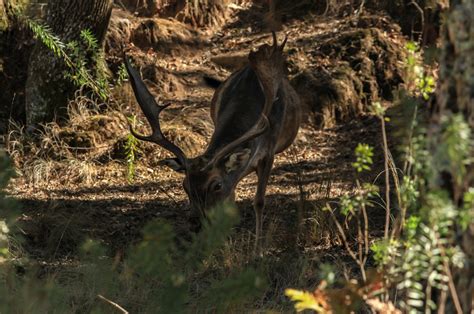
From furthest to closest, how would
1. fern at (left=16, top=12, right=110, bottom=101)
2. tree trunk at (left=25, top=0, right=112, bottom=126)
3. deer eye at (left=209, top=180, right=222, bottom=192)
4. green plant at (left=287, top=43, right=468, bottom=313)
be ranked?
tree trunk at (left=25, top=0, right=112, bottom=126), fern at (left=16, top=12, right=110, bottom=101), deer eye at (left=209, top=180, right=222, bottom=192), green plant at (left=287, top=43, right=468, bottom=313)

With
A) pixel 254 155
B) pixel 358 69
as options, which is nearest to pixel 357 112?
pixel 358 69

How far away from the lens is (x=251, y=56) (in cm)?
880

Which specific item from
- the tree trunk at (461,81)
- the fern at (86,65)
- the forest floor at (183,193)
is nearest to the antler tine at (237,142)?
the forest floor at (183,193)

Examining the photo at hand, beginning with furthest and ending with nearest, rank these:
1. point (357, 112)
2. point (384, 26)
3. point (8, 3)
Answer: point (384, 26)
point (357, 112)
point (8, 3)

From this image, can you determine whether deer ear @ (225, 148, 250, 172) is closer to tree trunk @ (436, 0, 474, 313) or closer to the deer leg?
the deer leg

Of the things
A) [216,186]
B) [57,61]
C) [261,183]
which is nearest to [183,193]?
[261,183]

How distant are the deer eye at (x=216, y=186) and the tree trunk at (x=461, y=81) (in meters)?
4.42

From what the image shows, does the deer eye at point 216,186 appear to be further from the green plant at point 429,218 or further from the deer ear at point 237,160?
the green plant at point 429,218

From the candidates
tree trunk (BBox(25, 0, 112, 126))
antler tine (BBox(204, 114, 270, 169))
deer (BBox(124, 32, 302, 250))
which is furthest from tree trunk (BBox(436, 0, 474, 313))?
tree trunk (BBox(25, 0, 112, 126))

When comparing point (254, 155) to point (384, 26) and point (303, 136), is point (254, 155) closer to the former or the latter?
point (303, 136)

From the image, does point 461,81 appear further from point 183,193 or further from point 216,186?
point 183,193

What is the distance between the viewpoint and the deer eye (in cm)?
837

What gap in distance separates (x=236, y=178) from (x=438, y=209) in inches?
200

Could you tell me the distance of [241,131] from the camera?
8.95 metres
